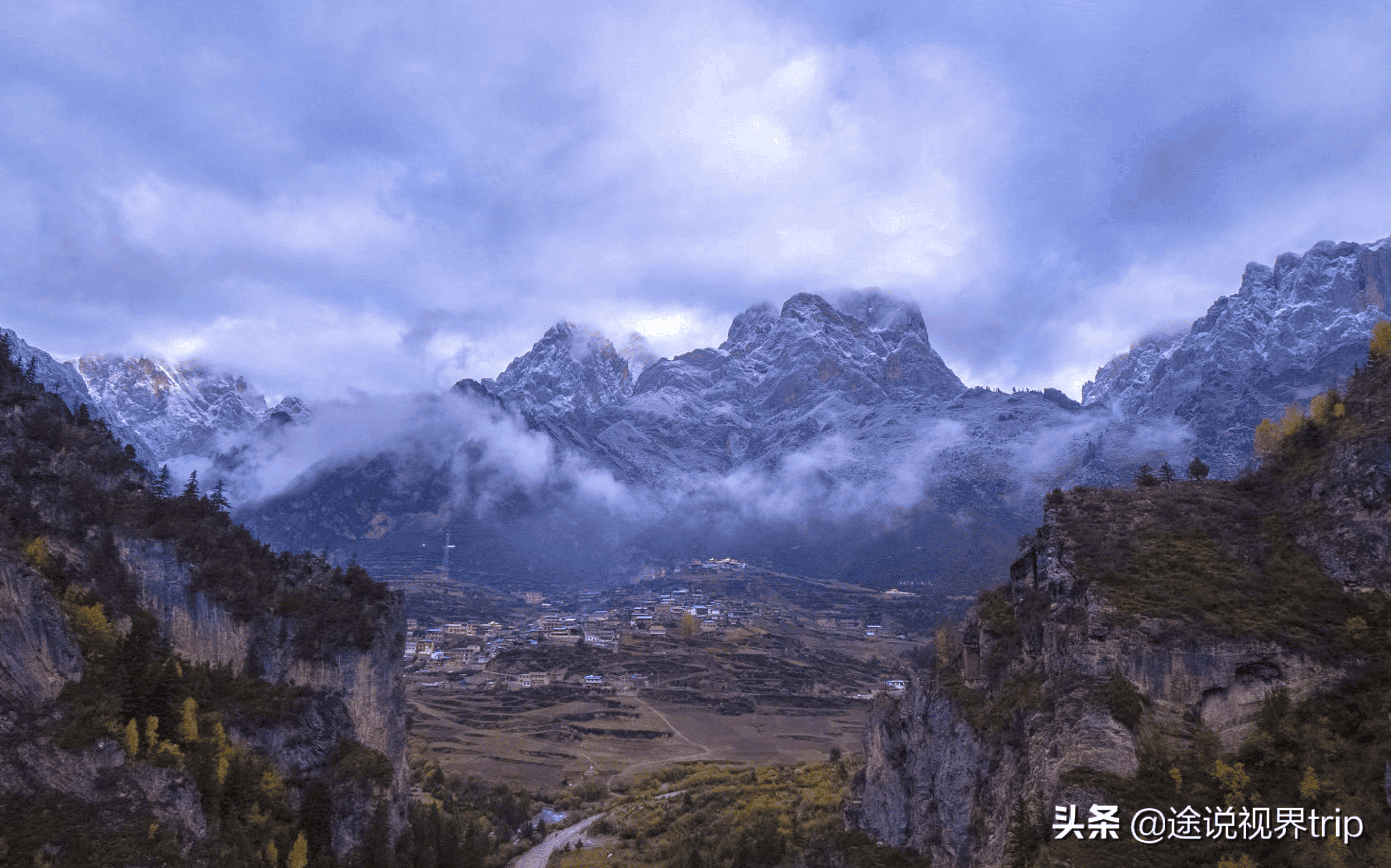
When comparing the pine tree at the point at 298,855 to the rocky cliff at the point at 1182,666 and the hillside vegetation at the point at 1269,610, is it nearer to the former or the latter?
the rocky cliff at the point at 1182,666

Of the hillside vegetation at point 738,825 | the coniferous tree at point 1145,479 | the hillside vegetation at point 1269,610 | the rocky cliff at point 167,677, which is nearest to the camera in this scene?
the hillside vegetation at point 1269,610

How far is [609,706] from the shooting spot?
5517 inches

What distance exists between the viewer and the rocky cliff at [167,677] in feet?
125

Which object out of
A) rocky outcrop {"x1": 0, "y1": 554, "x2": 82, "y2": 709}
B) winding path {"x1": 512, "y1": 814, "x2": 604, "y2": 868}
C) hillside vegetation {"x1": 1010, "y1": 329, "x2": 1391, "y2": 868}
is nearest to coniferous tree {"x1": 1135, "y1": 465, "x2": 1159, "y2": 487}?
hillside vegetation {"x1": 1010, "y1": 329, "x2": 1391, "y2": 868}

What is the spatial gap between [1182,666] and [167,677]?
4885cm

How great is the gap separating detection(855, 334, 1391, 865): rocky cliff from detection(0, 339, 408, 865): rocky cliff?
3522 cm

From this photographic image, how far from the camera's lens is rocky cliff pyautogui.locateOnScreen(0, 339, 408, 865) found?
38.2 metres

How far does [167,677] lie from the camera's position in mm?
44344

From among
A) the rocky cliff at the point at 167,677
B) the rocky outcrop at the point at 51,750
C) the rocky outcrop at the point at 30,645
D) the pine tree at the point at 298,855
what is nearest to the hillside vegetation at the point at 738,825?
the rocky cliff at the point at 167,677

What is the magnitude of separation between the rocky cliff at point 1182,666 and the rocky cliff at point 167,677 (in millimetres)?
35217

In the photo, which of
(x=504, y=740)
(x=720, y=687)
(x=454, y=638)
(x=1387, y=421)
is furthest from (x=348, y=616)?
(x=454, y=638)

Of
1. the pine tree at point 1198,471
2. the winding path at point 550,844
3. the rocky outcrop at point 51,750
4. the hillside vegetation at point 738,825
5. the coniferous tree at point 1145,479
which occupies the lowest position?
the winding path at point 550,844

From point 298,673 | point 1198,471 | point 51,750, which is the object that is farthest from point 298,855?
point 1198,471

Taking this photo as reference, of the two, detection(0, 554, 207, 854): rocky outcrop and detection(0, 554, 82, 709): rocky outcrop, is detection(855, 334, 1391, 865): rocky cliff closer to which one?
detection(0, 554, 207, 854): rocky outcrop
